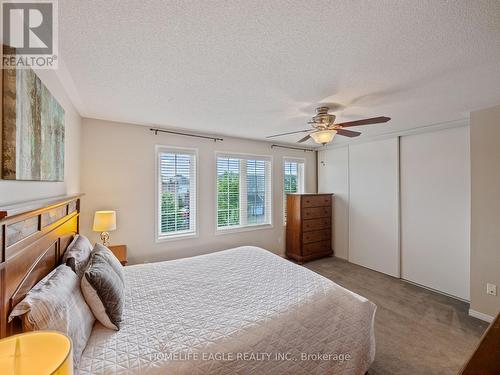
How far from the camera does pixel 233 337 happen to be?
50.6 inches

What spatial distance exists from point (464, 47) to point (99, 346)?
2.76 metres

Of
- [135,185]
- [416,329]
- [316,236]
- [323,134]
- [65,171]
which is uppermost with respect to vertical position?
[323,134]

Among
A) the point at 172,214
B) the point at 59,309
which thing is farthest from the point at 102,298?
Result: the point at 172,214

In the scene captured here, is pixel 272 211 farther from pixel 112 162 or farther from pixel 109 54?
pixel 109 54

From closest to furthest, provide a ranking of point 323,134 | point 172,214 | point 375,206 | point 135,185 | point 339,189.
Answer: point 323,134 < point 135,185 < point 172,214 < point 375,206 < point 339,189

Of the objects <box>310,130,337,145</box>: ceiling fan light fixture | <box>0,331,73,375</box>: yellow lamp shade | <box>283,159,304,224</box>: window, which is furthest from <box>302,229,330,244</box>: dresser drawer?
<box>0,331,73,375</box>: yellow lamp shade

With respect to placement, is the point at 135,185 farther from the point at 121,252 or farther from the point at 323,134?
the point at 323,134

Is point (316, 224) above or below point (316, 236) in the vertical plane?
above

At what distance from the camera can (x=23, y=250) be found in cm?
103

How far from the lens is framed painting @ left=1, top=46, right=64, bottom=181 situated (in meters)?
1.04

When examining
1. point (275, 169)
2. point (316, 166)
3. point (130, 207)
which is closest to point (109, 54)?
point (130, 207)

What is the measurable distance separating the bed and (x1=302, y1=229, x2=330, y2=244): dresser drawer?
2212 mm

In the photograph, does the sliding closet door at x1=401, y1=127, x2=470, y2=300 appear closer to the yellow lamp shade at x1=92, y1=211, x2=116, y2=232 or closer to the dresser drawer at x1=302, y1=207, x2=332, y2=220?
the dresser drawer at x1=302, y1=207, x2=332, y2=220

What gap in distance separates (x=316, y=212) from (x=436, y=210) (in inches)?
73.0
